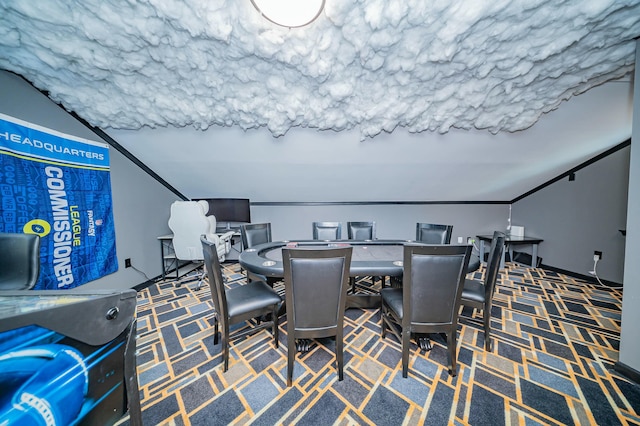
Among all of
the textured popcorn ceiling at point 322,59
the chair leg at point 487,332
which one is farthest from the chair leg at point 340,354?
the textured popcorn ceiling at point 322,59

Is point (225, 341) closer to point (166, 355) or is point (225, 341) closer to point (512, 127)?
point (166, 355)

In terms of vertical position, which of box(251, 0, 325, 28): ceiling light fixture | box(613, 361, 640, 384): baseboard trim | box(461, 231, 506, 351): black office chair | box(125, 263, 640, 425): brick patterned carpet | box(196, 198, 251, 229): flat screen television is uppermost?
box(251, 0, 325, 28): ceiling light fixture

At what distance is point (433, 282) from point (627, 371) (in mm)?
1625

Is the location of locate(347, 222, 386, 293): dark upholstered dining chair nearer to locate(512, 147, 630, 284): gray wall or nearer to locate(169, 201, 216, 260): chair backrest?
locate(169, 201, 216, 260): chair backrest

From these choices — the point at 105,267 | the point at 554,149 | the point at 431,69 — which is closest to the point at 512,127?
the point at 554,149

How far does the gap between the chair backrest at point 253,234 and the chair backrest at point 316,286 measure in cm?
163

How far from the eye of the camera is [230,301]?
6.15 feet

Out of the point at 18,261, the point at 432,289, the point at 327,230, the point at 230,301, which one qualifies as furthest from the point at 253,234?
the point at 432,289

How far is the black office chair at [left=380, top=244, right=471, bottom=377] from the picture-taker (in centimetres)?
157

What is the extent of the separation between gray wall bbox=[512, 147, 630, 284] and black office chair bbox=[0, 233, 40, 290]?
655 cm

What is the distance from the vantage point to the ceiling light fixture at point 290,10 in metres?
1.31

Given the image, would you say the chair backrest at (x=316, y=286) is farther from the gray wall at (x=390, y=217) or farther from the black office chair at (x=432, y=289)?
the gray wall at (x=390, y=217)

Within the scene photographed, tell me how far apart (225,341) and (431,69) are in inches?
116

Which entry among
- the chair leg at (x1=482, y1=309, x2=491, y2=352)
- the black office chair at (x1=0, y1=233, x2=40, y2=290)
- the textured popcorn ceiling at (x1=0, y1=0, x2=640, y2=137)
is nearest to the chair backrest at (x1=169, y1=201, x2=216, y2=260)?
the textured popcorn ceiling at (x1=0, y1=0, x2=640, y2=137)
